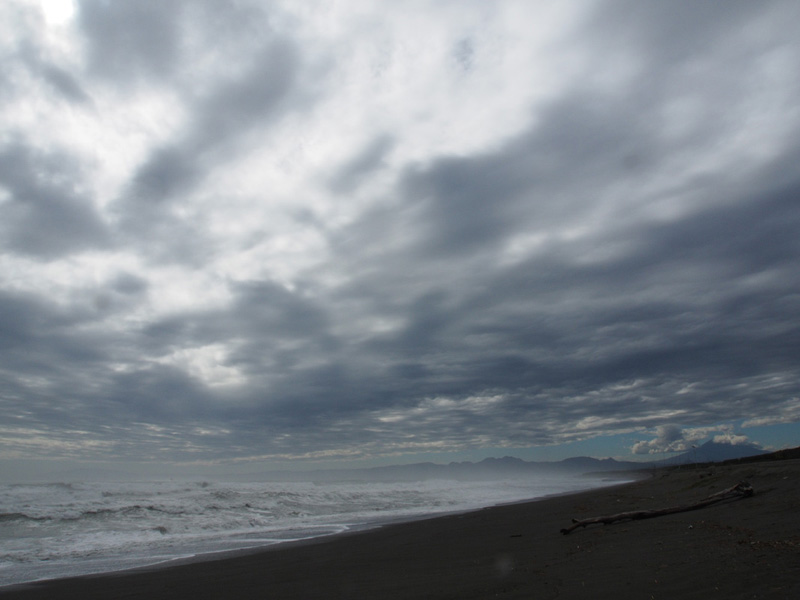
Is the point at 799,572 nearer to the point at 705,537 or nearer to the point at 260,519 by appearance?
the point at 705,537

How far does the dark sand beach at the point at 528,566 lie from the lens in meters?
5.42

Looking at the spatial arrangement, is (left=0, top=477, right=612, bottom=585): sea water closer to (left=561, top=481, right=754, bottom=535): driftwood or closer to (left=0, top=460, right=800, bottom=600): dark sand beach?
(left=0, top=460, right=800, bottom=600): dark sand beach

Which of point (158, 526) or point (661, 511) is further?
point (158, 526)

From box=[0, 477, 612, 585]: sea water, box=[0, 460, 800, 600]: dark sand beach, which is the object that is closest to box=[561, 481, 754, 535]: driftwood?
box=[0, 460, 800, 600]: dark sand beach

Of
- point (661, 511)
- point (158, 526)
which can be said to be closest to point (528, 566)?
point (661, 511)

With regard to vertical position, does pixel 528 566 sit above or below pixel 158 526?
above

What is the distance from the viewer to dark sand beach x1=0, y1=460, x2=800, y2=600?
17.8 ft

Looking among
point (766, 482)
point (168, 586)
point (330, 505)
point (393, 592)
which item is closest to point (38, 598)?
point (168, 586)

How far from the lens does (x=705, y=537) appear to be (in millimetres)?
7723

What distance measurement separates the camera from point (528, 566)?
7.18m

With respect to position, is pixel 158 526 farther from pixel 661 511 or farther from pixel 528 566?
pixel 661 511

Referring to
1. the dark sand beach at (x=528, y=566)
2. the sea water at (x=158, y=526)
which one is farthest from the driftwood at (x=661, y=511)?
the sea water at (x=158, y=526)

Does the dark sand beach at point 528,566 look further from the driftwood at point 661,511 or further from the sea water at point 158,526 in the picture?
the sea water at point 158,526

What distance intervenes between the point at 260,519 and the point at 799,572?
19.7 meters
